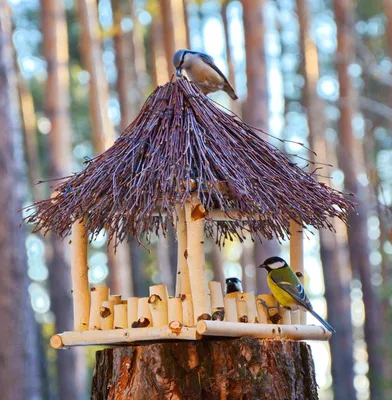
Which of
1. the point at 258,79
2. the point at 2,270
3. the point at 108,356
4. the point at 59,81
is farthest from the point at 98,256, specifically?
the point at 108,356

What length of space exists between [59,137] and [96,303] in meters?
9.95

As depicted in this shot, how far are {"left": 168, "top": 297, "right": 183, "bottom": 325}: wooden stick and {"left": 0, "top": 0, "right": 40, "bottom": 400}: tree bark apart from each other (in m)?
5.30

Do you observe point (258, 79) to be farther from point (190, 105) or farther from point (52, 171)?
point (190, 105)

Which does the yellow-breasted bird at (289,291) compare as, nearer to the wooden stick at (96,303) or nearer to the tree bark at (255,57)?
the wooden stick at (96,303)

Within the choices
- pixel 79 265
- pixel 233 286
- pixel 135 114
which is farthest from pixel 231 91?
pixel 135 114

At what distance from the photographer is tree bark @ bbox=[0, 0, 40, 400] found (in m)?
11.1

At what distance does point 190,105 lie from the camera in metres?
6.73

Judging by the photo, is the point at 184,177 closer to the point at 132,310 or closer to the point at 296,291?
the point at 132,310

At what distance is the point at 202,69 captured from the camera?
25.5 ft

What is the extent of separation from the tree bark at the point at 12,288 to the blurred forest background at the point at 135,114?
0.05 ft

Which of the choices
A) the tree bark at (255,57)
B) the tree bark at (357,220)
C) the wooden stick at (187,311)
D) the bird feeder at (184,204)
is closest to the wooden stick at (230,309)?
the bird feeder at (184,204)

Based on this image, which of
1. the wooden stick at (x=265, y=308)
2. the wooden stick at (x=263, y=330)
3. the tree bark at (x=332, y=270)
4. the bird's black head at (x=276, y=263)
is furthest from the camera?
the tree bark at (x=332, y=270)

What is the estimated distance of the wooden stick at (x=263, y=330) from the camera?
5996mm

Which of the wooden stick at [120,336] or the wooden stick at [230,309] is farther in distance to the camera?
the wooden stick at [230,309]
